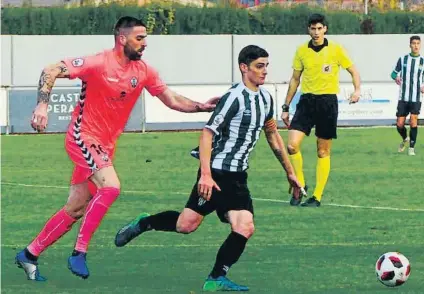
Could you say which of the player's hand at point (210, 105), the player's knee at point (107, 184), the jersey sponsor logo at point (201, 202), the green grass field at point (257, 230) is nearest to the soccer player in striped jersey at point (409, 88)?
the green grass field at point (257, 230)

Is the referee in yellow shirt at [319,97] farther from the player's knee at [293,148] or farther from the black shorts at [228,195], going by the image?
the black shorts at [228,195]

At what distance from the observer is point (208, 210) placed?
1004 centimetres

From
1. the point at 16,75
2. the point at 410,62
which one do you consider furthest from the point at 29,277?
the point at 16,75

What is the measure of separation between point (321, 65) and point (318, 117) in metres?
0.61

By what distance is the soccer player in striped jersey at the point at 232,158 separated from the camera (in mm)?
9680

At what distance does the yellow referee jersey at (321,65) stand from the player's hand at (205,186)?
662 cm

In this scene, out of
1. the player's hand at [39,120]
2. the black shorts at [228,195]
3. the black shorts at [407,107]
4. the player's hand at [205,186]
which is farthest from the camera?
the black shorts at [407,107]

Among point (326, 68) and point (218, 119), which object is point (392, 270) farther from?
point (326, 68)

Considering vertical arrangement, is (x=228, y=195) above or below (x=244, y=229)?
above

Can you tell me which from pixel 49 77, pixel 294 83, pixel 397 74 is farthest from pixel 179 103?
pixel 397 74

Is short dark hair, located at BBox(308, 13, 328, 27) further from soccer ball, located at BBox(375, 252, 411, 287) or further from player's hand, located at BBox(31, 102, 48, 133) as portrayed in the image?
player's hand, located at BBox(31, 102, 48, 133)

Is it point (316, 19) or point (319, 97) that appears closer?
point (316, 19)

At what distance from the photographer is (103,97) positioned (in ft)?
33.4

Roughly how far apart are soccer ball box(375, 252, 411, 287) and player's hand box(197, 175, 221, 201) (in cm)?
135
